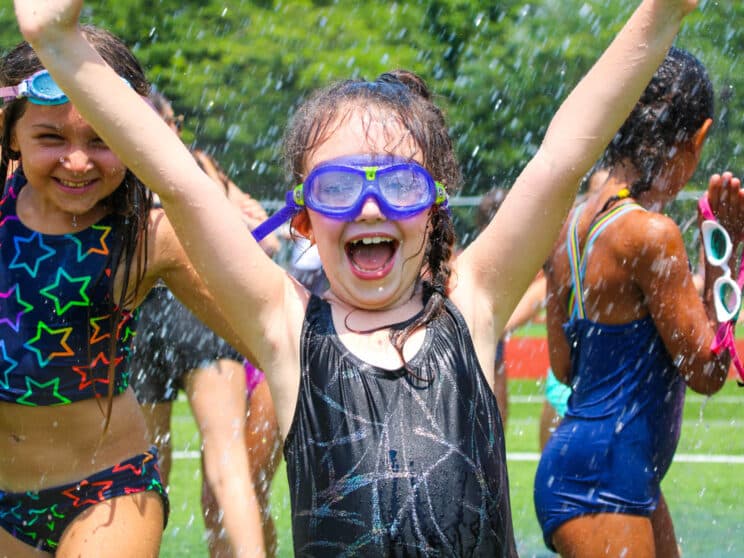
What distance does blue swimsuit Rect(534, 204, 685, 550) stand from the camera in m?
3.57

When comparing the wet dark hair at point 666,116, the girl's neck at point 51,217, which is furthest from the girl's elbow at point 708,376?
the girl's neck at point 51,217

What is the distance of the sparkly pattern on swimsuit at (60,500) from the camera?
9.96ft

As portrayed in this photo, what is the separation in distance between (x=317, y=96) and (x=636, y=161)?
4.71ft

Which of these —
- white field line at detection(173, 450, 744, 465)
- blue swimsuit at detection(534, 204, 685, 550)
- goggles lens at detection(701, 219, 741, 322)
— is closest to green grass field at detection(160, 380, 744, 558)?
white field line at detection(173, 450, 744, 465)

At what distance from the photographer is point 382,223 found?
8.26 ft

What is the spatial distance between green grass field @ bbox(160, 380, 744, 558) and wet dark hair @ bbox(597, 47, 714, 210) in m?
2.34

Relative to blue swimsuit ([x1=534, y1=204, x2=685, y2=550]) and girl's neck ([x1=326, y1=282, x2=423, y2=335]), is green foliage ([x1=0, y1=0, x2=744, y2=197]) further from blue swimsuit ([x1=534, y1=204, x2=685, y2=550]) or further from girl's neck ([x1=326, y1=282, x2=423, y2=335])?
girl's neck ([x1=326, y1=282, x2=423, y2=335])

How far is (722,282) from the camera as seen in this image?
355 centimetres

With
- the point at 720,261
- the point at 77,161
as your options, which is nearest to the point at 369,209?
the point at 77,161

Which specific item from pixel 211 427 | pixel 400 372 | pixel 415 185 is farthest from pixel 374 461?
pixel 211 427

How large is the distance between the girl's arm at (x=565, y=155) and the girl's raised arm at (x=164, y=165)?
48 centimetres

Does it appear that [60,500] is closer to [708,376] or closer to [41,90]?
[41,90]

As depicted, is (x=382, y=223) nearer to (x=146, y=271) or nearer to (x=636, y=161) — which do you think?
(x=146, y=271)

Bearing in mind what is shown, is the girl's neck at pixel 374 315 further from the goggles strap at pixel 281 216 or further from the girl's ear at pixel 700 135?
the girl's ear at pixel 700 135
